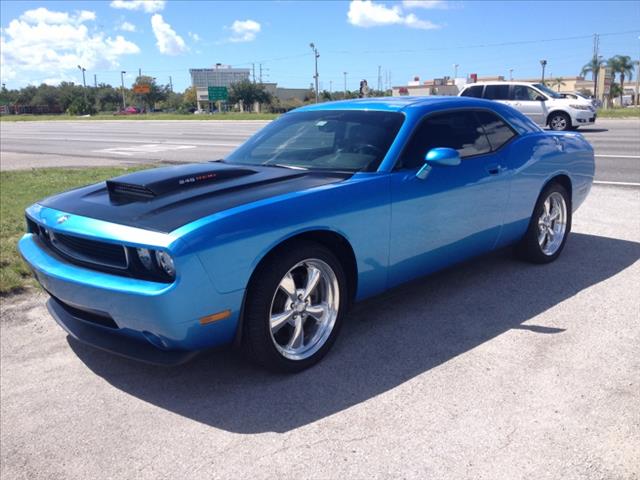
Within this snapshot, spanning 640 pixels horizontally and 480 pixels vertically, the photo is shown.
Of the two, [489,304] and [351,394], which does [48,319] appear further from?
[489,304]

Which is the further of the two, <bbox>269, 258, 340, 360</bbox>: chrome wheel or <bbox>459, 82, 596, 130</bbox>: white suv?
<bbox>459, 82, 596, 130</bbox>: white suv

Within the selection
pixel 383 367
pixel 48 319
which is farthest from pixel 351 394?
pixel 48 319

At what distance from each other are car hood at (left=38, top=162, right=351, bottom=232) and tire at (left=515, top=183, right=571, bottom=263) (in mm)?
2179

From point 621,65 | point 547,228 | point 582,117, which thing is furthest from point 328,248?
point 621,65

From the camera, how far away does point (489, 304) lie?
4547 mm

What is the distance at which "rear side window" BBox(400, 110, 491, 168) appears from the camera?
4.20 metres

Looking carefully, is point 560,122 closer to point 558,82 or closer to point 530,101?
point 530,101

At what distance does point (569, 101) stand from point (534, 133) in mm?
16617

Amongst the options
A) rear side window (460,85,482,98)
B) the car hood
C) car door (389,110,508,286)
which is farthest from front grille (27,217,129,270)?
rear side window (460,85,482,98)

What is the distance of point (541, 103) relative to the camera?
2052 cm

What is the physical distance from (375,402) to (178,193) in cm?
162

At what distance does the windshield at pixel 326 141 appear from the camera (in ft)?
13.6

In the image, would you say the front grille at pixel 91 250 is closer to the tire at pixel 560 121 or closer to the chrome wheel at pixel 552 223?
the chrome wheel at pixel 552 223

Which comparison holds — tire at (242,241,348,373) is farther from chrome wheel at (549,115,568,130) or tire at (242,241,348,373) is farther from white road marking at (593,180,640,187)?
chrome wheel at (549,115,568,130)
